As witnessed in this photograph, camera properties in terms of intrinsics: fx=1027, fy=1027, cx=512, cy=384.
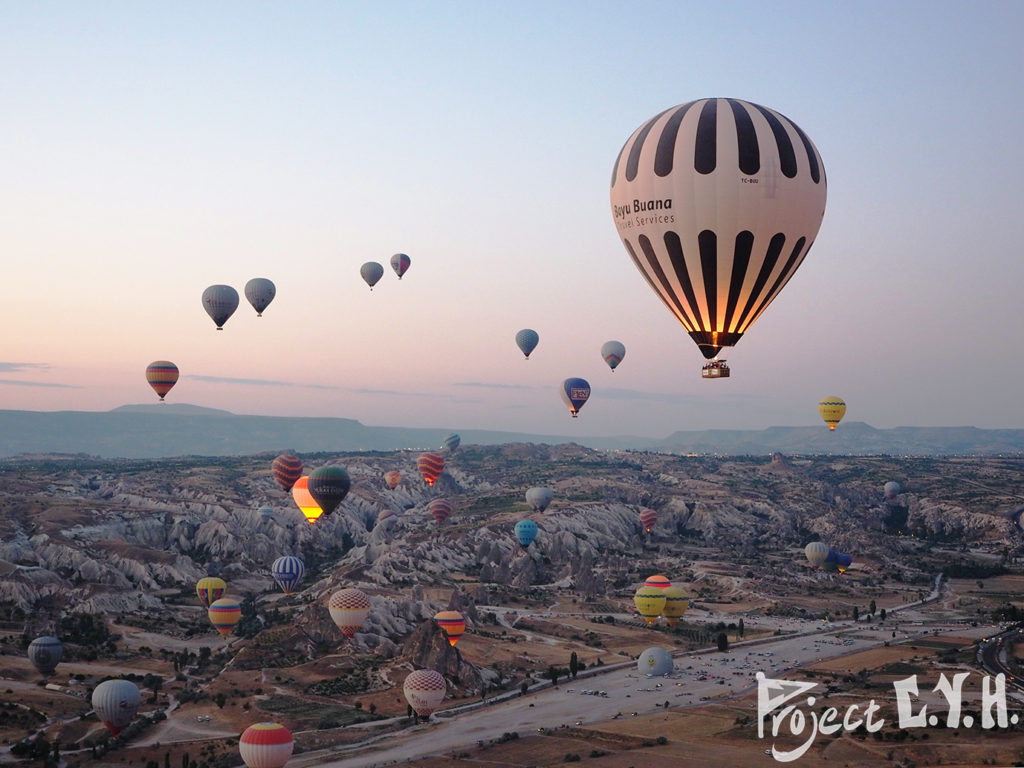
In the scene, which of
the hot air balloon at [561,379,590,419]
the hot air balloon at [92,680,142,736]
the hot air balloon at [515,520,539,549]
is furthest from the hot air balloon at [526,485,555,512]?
the hot air balloon at [92,680,142,736]

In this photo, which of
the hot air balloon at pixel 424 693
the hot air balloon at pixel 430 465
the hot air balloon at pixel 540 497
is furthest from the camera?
the hot air balloon at pixel 430 465

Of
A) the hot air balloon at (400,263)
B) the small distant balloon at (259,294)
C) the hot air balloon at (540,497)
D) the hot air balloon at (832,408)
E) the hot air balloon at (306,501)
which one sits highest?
the hot air balloon at (400,263)

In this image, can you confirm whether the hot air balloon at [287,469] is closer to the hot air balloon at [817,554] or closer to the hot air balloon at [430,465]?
the hot air balloon at [430,465]

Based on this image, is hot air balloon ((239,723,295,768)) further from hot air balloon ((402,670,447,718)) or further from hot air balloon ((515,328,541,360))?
hot air balloon ((515,328,541,360))

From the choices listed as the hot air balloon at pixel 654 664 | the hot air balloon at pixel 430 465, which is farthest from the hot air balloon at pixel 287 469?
the hot air balloon at pixel 654 664

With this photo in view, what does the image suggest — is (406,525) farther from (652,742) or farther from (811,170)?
(811,170)

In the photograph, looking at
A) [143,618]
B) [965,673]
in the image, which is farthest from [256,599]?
[965,673]
